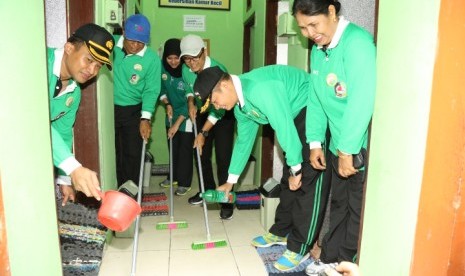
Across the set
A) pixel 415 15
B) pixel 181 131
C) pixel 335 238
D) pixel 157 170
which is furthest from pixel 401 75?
pixel 157 170

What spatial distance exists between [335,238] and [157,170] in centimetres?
305

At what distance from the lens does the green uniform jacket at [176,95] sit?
3.71 m

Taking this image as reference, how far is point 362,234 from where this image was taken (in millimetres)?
985

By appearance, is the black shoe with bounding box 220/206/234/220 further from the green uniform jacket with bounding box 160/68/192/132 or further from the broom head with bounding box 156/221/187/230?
the green uniform jacket with bounding box 160/68/192/132

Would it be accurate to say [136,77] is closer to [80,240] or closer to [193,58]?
[193,58]

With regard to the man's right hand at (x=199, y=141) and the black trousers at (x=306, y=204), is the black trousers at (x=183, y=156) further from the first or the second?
the black trousers at (x=306, y=204)

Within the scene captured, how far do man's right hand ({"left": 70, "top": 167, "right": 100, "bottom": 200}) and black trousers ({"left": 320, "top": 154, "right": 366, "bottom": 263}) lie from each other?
1.18 meters

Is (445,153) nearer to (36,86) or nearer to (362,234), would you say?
(362,234)

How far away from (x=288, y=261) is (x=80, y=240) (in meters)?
1.35

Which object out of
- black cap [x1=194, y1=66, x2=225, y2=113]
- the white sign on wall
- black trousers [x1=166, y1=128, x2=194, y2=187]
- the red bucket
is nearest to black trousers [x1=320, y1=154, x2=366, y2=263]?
black cap [x1=194, y1=66, x2=225, y2=113]

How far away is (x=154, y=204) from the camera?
3533mm

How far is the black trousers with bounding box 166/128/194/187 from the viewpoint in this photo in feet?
12.3

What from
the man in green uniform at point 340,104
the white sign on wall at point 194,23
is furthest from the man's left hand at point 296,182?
the white sign on wall at point 194,23

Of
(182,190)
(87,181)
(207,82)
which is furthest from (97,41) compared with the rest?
(182,190)
